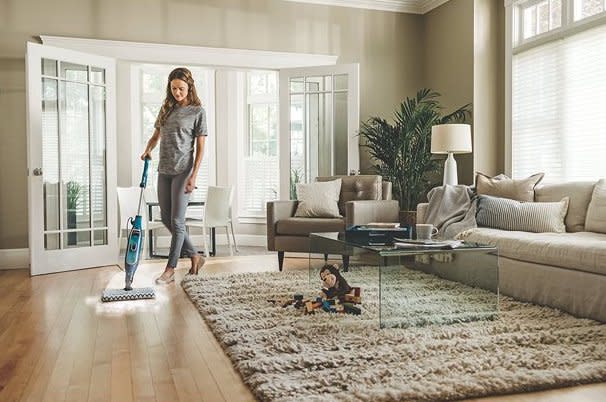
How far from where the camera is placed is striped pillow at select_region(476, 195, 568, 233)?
3.85m

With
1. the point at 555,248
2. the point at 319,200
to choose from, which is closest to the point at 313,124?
the point at 319,200

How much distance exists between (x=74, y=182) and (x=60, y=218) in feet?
1.14

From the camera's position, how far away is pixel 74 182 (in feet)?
17.0

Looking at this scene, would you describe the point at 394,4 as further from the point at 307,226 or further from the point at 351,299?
the point at 351,299

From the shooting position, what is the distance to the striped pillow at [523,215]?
3848 mm

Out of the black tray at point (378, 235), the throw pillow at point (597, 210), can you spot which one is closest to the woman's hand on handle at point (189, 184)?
the black tray at point (378, 235)

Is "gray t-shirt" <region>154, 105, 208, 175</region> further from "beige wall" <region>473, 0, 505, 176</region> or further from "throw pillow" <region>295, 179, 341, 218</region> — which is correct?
"beige wall" <region>473, 0, 505, 176</region>

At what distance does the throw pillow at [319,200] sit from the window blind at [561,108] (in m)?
1.72

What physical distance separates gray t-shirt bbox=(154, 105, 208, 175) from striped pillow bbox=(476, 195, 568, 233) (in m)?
2.14

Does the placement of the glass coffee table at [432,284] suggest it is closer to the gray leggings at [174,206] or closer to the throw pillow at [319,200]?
the gray leggings at [174,206]

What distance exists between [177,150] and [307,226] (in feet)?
4.36

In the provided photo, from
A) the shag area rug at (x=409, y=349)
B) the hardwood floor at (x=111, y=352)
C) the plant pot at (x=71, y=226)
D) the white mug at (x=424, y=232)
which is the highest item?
the white mug at (x=424, y=232)

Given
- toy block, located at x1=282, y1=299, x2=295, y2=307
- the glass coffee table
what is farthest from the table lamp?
toy block, located at x1=282, y1=299, x2=295, y2=307

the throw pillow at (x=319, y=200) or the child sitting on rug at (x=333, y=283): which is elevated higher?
the throw pillow at (x=319, y=200)
